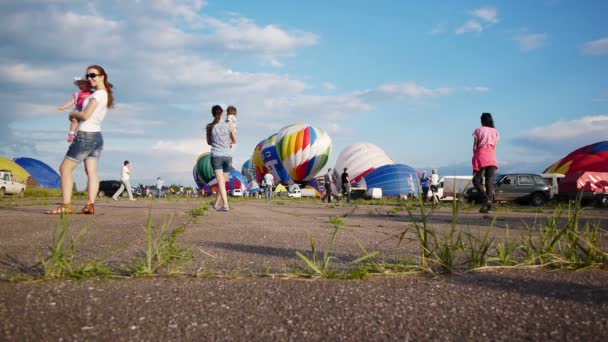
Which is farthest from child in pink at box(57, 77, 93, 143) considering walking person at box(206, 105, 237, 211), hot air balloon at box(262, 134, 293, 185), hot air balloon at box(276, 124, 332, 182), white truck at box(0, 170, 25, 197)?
hot air balloon at box(262, 134, 293, 185)

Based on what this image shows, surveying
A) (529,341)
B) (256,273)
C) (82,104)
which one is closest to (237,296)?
(256,273)

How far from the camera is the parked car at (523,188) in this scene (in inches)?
938

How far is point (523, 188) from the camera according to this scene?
2392 cm

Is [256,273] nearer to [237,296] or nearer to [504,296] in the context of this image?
[237,296]

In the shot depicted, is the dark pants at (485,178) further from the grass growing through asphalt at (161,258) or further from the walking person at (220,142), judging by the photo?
the grass growing through asphalt at (161,258)

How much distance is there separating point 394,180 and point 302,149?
857 cm

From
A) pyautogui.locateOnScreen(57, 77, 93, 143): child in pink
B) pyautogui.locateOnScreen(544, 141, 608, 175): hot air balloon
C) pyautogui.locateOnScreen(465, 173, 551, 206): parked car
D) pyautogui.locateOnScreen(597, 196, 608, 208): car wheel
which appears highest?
pyautogui.locateOnScreen(544, 141, 608, 175): hot air balloon

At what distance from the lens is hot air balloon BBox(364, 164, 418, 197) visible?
39594 mm

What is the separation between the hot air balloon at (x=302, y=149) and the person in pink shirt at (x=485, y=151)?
33741 millimetres

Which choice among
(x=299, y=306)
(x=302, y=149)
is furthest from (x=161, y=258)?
(x=302, y=149)

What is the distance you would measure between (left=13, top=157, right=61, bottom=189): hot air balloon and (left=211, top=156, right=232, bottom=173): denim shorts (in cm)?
3996

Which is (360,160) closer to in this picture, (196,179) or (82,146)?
(196,179)

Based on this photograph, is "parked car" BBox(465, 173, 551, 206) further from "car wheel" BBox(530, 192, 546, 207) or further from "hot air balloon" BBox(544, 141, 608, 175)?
"hot air balloon" BBox(544, 141, 608, 175)

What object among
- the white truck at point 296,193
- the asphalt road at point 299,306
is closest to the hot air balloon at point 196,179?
the white truck at point 296,193
